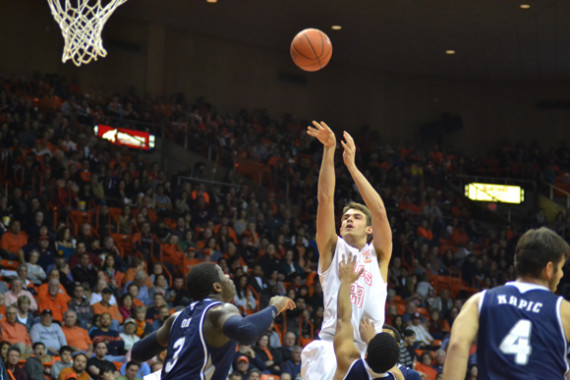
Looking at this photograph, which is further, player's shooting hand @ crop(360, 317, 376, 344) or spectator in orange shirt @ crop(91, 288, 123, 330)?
spectator in orange shirt @ crop(91, 288, 123, 330)

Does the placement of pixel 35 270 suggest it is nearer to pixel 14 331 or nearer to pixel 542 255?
pixel 14 331

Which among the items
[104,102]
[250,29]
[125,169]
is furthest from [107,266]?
[250,29]

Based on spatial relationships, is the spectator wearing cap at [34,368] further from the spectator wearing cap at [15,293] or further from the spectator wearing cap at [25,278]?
the spectator wearing cap at [25,278]

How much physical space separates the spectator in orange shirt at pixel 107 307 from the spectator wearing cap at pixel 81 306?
0.12 m

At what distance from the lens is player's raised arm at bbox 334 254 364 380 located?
16.5 ft

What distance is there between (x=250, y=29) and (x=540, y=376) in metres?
22.0

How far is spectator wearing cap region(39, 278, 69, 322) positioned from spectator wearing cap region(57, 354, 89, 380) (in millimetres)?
1421

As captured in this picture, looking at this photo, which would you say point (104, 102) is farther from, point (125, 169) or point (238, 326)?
point (238, 326)

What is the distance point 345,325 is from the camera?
5043 mm

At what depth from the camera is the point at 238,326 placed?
13.9 ft

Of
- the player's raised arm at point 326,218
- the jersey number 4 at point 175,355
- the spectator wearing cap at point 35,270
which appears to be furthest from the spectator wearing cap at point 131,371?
the jersey number 4 at point 175,355

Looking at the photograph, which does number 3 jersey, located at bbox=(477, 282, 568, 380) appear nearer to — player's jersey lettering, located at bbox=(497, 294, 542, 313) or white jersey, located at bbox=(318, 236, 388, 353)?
player's jersey lettering, located at bbox=(497, 294, 542, 313)

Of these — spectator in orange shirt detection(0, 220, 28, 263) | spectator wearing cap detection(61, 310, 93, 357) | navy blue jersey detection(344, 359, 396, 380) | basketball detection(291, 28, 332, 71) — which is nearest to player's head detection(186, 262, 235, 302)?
navy blue jersey detection(344, 359, 396, 380)

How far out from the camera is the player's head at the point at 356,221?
571 cm
